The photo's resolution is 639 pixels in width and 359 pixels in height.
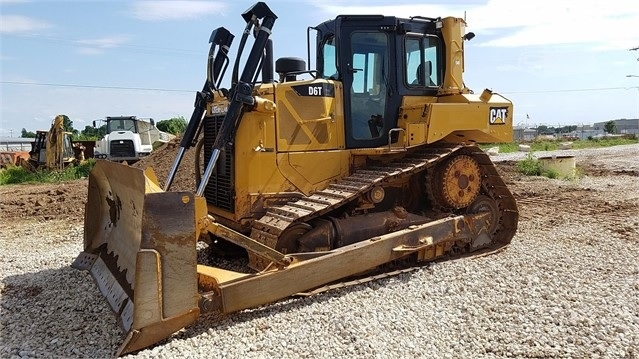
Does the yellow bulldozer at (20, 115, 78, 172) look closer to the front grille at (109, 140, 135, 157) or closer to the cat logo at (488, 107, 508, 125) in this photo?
the front grille at (109, 140, 135, 157)

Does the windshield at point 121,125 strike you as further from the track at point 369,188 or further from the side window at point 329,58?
the track at point 369,188

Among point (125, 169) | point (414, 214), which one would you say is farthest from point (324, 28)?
point (125, 169)

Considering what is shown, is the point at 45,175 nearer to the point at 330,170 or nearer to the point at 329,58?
the point at 329,58

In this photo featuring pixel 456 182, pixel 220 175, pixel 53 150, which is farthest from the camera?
pixel 53 150

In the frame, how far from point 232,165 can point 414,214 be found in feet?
7.45

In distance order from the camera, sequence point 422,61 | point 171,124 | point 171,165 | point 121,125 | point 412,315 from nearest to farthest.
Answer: point 412,315
point 422,61
point 171,165
point 121,125
point 171,124

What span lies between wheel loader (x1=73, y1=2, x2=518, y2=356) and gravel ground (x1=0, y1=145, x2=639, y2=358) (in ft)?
0.90

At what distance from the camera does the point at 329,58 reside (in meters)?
6.74

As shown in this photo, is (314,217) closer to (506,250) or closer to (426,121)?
(426,121)

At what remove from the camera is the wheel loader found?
514 cm

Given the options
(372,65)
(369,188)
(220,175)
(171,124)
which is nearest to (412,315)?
(369,188)

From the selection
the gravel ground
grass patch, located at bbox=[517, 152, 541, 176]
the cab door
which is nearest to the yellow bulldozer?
the gravel ground

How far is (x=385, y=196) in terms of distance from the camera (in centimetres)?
664

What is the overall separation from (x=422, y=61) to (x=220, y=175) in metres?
2.97
